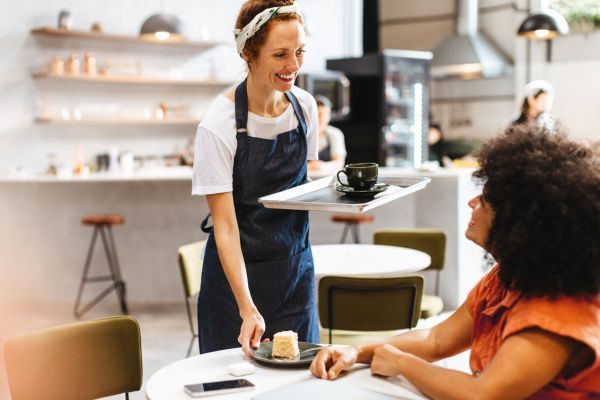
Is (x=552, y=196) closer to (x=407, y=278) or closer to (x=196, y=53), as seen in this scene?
(x=407, y=278)

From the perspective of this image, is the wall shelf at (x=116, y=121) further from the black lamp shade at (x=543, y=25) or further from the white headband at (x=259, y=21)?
the white headband at (x=259, y=21)

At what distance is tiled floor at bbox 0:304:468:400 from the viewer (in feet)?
14.2

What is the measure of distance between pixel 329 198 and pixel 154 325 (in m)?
3.75

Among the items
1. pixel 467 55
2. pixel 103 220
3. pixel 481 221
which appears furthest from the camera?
pixel 467 55

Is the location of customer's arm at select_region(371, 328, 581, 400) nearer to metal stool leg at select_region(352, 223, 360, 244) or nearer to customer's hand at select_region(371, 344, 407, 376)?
customer's hand at select_region(371, 344, 407, 376)

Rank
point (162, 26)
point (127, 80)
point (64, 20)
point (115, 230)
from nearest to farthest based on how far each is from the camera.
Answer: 1. point (115, 230)
2. point (162, 26)
3. point (64, 20)
4. point (127, 80)

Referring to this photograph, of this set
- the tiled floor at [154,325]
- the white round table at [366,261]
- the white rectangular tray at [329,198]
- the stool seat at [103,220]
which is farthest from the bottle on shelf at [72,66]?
the white rectangular tray at [329,198]

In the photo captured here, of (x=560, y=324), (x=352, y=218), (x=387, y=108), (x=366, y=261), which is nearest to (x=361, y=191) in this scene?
(x=560, y=324)

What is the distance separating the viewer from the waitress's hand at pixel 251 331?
71.3 inches

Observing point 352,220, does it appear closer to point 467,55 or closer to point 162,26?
point 162,26

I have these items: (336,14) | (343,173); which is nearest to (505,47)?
(336,14)

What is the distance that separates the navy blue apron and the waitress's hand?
0.26 meters

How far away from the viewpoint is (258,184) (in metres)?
2.06

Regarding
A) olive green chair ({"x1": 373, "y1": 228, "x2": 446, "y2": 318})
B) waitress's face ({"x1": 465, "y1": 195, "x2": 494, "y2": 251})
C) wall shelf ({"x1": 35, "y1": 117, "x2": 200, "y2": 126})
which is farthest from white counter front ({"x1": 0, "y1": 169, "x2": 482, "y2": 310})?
waitress's face ({"x1": 465, "y1": 195, "x2": 494, "y2": 251})
